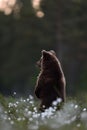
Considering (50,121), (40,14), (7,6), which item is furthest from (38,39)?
(50,121)

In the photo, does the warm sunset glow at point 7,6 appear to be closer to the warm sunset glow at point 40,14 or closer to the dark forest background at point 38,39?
the dark forest background at point 38,39

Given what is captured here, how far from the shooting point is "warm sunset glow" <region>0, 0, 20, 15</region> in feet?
218

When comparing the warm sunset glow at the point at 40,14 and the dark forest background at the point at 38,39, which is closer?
the dark forest background at the point at 38,39

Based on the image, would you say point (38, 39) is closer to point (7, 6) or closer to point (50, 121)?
point (7, 6)

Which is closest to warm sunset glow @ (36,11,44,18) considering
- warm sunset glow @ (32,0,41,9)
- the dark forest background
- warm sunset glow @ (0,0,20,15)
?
the dark forest background

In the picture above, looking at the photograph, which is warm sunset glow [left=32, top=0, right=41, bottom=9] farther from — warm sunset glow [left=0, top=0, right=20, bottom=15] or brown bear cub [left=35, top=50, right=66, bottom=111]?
brown bear cub [left=35, top=50, right=66, bottom=111]

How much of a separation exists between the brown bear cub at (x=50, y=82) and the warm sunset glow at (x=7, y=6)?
5383 centimetres

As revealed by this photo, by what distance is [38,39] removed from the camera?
67.6 m

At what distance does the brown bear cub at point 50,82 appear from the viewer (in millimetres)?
10797

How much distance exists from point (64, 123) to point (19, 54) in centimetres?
6394

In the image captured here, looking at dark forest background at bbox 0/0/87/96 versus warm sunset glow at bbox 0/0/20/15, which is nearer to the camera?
dark forest background at bbox 0/0/87/96

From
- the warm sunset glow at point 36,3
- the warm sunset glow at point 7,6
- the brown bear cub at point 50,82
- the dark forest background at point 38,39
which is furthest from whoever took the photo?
the warm sunset glow at point 7,6

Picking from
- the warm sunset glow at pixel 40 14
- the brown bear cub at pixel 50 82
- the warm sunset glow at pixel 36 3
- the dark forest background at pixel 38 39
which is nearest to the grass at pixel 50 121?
the brown bear cub at pixel 50 82

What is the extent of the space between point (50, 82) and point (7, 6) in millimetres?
56776
